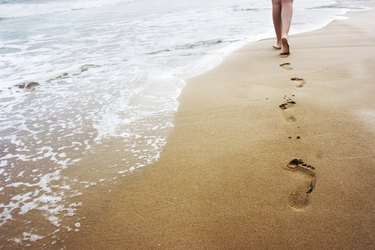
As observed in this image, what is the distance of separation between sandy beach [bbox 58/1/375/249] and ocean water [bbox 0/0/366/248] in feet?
0.57

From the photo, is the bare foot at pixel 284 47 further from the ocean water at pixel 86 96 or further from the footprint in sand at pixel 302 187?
the footprint in sand at pixel 302 187

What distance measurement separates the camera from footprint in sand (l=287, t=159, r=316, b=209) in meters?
1.52

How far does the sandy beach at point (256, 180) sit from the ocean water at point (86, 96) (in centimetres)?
17

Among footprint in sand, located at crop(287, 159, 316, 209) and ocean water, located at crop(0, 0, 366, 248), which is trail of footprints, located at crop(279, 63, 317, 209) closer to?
footprint in sand, located at crop(287, 159, 316, 209)

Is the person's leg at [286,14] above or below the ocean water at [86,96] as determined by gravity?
above

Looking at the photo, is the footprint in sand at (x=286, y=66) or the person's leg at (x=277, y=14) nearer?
the footprint in sand at (x=286, y=66)

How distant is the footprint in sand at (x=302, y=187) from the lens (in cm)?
152

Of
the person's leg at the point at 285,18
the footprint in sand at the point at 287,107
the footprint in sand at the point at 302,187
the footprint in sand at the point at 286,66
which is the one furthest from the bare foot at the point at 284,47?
the footprint in sand at the point at 302,187

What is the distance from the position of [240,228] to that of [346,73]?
7.67ft

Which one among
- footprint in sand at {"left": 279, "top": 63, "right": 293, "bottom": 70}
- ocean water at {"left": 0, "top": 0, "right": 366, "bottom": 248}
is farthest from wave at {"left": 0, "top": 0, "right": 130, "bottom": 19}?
footprint in sand at {"left": 279, "top": 63, "right": 293, "bottom": 70}

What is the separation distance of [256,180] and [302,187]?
23cm

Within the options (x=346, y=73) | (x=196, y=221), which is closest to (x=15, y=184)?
(x=196, y=221)

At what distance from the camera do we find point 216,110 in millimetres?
2605

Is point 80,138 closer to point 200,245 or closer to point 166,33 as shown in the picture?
point 200,245
